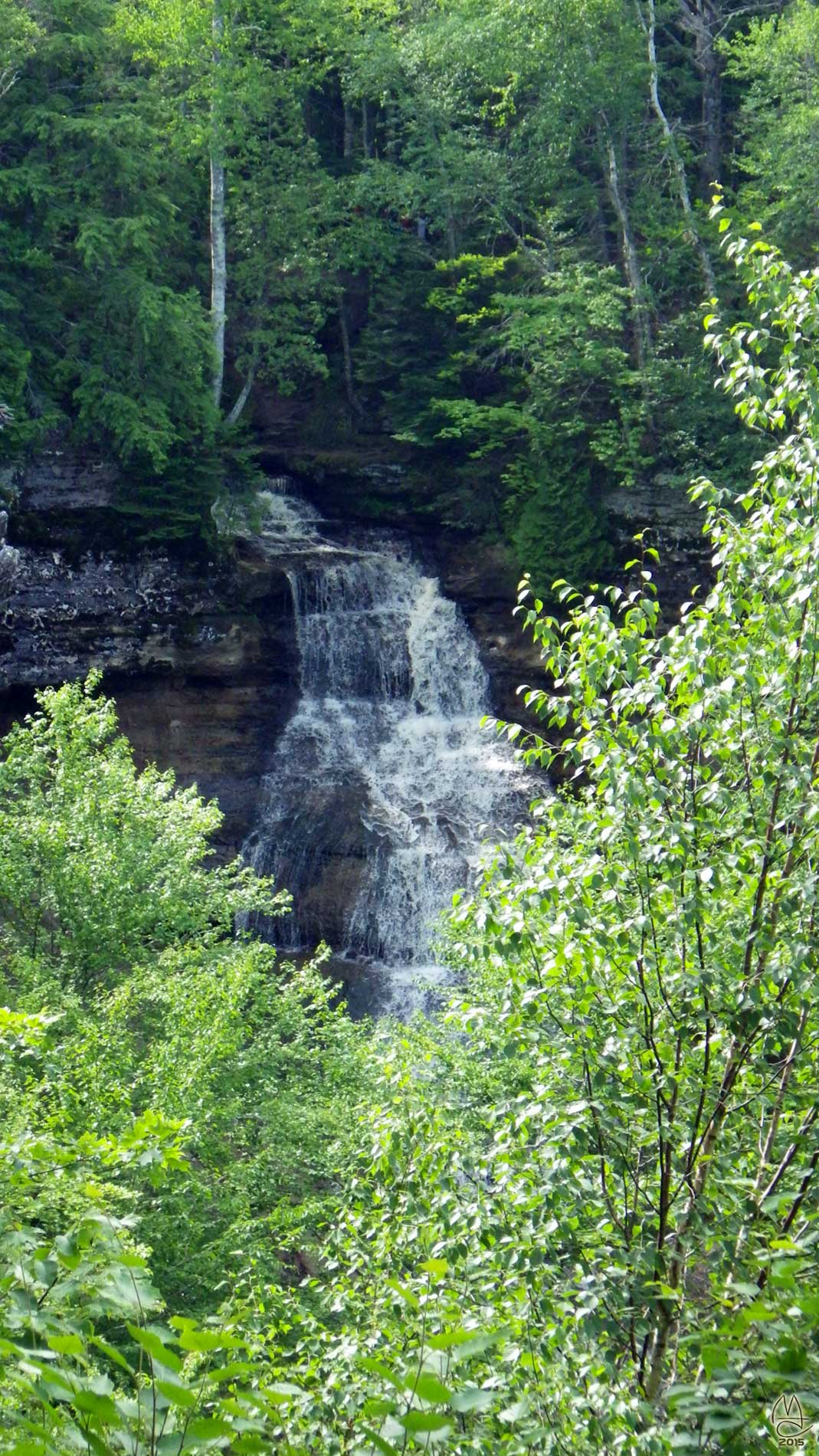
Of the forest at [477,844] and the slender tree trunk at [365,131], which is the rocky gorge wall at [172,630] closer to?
the forest at [477,844]

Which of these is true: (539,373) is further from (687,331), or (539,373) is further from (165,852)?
(165,852)

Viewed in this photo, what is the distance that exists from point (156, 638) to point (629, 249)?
13036 mm

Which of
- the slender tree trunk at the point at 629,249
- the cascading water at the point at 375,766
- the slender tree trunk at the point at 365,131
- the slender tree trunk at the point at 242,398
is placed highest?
the slender tree trunk at the point at 365,131

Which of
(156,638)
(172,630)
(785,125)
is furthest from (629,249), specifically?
(156,638)

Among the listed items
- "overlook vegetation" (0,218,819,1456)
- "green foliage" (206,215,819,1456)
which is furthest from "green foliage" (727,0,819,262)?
"green foliage" (206,215,819,1456)

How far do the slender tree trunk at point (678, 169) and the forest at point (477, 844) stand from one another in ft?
0.54

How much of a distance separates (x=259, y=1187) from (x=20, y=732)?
619 cm

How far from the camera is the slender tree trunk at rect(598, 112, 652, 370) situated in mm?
27312

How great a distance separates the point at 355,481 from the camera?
28.4 m

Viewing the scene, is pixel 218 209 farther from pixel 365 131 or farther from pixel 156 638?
pixel 156 638

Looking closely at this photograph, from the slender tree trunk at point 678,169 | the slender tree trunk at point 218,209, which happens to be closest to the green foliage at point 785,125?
the slender tree trunk at point 678,169

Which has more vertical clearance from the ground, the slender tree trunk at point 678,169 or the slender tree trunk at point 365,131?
the slender tree trunk at point 365,131

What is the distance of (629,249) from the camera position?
92.4ft

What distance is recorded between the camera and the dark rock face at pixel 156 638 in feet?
78.4
